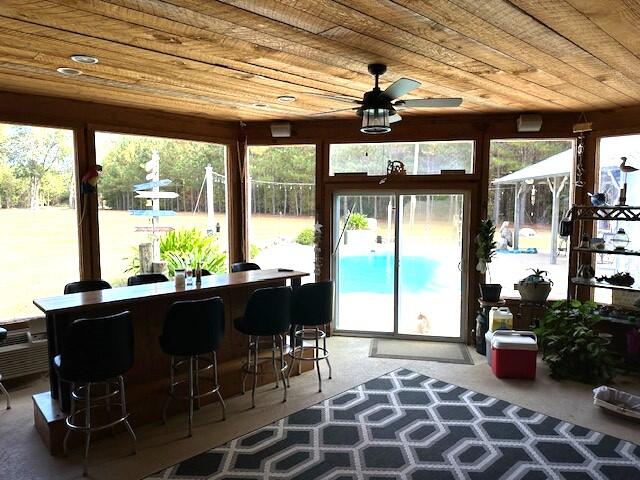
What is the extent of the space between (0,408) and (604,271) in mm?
5981

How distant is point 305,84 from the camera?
12.5 ft

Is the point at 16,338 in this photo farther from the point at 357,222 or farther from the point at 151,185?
the point at 357,222

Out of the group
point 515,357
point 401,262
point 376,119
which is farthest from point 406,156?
point 515,357

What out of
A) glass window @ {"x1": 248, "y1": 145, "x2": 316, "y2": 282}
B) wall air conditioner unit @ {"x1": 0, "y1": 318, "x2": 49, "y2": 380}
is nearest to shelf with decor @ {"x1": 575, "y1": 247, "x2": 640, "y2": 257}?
glass window @ {"x1": 248, "y1": 145, "x2": 316, "y2": 282}

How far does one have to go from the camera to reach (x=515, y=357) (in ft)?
13.7

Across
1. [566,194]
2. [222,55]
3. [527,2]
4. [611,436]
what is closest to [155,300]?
[222,55]

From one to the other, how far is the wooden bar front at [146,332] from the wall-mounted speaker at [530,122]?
2966 mm

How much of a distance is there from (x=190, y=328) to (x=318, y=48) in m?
2.06

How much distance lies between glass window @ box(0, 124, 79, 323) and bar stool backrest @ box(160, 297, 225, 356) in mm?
2142

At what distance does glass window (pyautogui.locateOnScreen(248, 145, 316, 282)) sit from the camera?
5.75m

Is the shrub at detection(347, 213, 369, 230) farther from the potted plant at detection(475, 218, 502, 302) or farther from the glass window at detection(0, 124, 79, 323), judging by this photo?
the glass window at detection(0, 124, 79, 323)

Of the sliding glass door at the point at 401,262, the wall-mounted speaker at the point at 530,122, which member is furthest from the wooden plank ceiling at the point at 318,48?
the sliding glass door at the point at 401,262

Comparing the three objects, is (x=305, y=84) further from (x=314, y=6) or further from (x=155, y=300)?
(x=155, y=300)

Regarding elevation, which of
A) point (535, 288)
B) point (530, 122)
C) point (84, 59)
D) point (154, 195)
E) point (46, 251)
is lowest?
point (535, 288)
